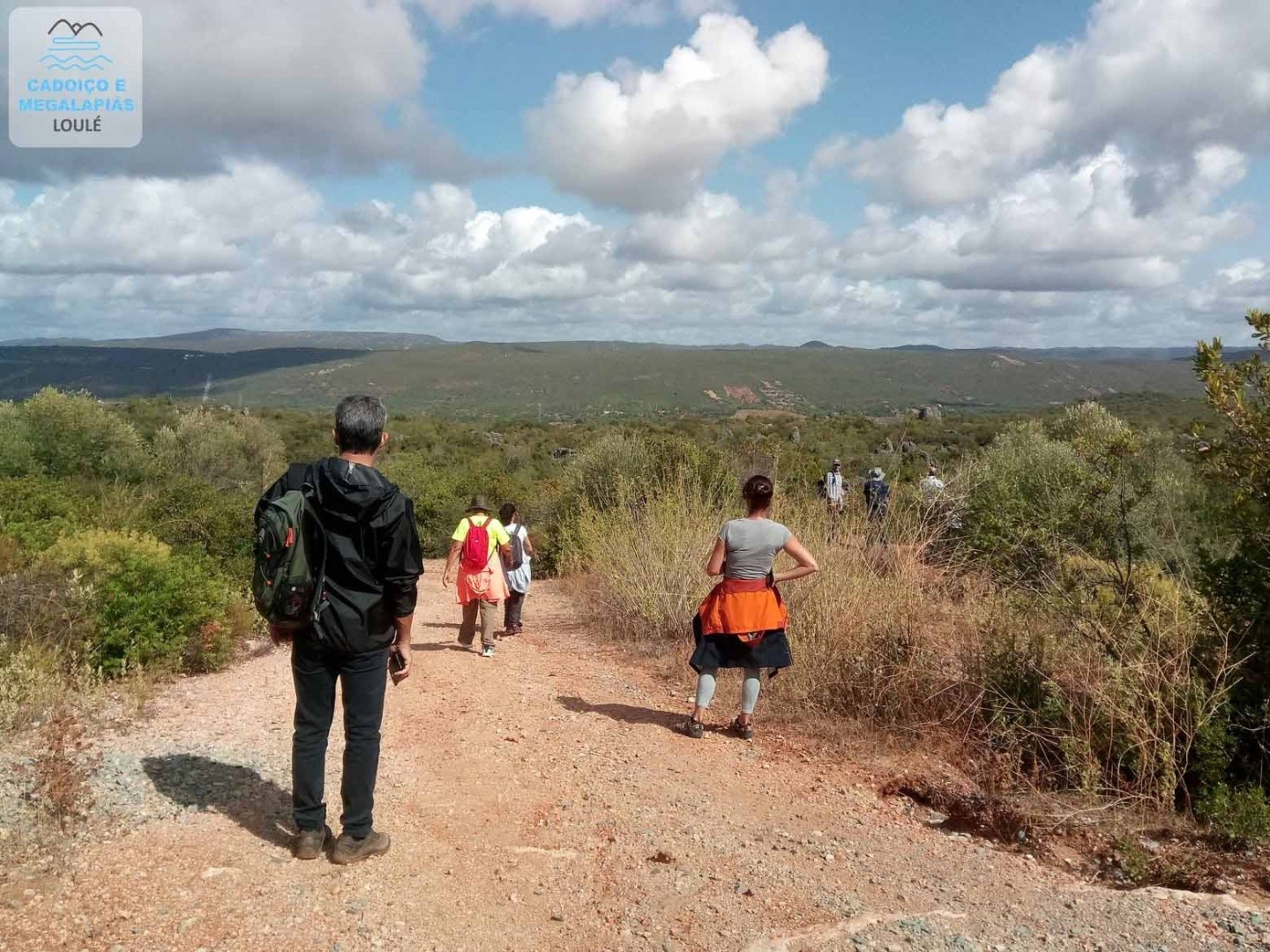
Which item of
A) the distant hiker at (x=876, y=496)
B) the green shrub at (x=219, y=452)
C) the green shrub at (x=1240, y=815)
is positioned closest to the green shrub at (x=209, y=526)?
the distant hiker at (x=876, y=496)

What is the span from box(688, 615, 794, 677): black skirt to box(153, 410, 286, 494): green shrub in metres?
23.1

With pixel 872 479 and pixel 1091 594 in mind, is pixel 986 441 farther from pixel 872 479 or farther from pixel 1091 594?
pixel 1091 594

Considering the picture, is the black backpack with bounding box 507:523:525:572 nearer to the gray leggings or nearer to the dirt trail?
the dirt trail

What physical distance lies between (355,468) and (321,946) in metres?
1.78

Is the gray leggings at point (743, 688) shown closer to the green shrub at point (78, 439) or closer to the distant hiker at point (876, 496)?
the distant hiker at point (876, 496)

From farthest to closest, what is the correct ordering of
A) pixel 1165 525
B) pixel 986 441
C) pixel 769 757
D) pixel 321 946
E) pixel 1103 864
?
pixel 986 441, pixel 1165 525, pixel 769 757, pixel 1103 864, pixel 321 946

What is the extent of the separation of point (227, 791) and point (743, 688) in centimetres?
303

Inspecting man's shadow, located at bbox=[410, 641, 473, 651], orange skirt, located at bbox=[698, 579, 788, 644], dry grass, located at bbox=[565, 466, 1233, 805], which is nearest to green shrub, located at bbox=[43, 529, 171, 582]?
man's shadow, located at bbox=[410, 641, 473, 651]

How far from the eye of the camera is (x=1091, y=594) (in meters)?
6.03

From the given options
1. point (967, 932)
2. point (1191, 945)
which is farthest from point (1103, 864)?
point (967, 932)

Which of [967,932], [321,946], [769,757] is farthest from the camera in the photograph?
[769,757]

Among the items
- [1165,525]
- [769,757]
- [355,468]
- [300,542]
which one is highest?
[355,468]

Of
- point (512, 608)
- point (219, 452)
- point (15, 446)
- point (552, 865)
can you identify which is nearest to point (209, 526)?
point (512, 608)

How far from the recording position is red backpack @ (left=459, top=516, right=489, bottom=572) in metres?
8.55
